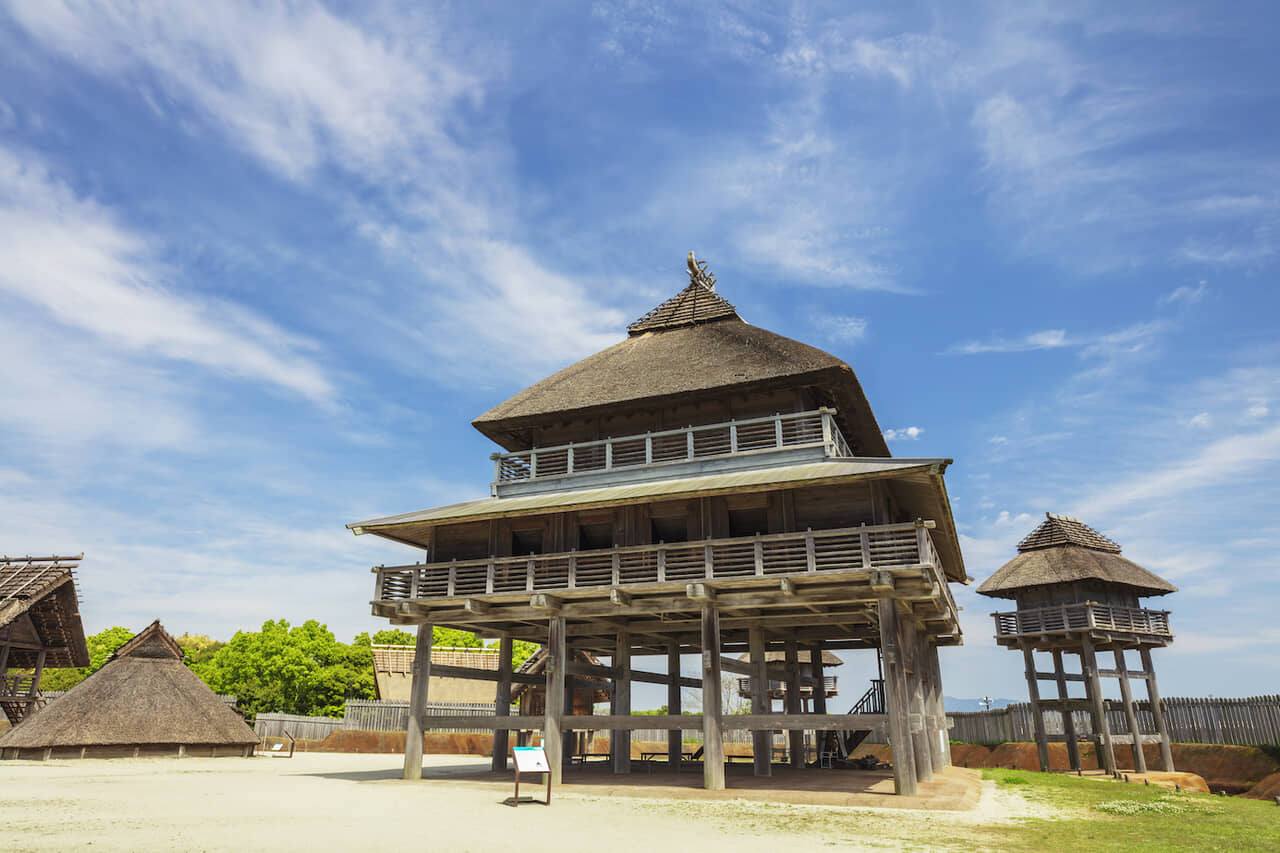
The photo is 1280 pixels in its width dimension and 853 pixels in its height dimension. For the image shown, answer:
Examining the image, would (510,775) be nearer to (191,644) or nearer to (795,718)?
(795,718)

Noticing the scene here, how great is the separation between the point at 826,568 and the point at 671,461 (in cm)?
511

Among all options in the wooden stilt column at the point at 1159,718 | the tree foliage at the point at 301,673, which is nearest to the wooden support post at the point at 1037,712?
the wooden stilt column at the point at 1159,718

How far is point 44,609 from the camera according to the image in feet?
127

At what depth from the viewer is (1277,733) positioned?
32.1m

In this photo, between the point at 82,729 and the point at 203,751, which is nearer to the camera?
the point at 82,729

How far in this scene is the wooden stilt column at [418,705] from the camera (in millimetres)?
20391

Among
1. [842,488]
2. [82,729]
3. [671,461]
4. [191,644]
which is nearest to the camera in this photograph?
[842,488]

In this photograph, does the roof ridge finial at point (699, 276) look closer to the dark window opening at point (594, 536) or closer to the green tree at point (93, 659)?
the dark window opening at point (594, 536)

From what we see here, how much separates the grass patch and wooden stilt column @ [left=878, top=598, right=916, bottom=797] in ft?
9.21

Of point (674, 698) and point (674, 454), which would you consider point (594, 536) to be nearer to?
point (674, 454)

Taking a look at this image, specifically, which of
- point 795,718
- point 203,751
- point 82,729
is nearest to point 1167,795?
point 795,718

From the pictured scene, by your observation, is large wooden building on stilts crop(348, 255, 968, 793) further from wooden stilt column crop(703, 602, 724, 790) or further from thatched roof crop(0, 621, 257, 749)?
thatched roof crop(0, 621, 257, 749)

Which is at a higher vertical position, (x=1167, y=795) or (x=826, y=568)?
(x=826, y=568)

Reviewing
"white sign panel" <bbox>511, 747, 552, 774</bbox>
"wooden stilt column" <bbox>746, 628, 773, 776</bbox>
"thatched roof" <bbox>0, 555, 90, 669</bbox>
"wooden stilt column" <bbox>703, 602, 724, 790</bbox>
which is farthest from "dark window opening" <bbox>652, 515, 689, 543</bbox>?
"thatched roof" <bbox>0, 555, 90, 669</bbox>
